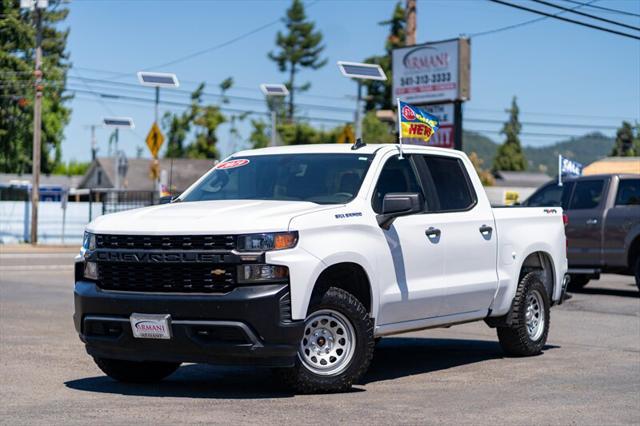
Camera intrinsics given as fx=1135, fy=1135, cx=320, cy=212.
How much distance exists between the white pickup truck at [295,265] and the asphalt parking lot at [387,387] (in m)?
0.37

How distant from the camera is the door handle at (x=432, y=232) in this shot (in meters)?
10.0

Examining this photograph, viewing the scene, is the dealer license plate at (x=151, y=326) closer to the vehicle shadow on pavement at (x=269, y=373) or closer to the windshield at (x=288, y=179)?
the vehicle shadow on pavement at (x=269, y=373)

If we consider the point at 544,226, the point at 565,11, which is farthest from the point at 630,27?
the point at 544,226

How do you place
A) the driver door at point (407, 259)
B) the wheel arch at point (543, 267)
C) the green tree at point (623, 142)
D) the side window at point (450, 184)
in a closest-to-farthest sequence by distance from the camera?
1. the driver door at point (407, 259)
2. the side window at point (450, 184)
3. the wheel arch at point (543, 267)
4. the green tree at point (623, 142)

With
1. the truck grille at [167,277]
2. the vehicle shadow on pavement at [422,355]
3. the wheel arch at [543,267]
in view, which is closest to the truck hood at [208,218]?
the truck grille at [167,277]

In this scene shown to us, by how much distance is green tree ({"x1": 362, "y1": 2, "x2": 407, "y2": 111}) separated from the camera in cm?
7931

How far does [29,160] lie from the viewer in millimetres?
61969

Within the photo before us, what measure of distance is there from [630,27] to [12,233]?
970 inches

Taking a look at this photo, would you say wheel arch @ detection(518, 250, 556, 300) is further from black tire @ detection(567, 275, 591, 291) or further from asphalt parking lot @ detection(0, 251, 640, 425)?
black tire @ detection(567, 275, 591, 291)

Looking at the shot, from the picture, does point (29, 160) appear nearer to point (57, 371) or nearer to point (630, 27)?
point (630, 27)

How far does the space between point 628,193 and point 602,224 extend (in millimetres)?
727

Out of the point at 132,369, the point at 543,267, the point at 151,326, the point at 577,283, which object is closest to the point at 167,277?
the point at 151,326

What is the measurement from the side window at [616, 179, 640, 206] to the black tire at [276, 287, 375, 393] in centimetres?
1192

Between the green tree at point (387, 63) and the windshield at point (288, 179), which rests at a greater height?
the green tree at point (387, 63)
